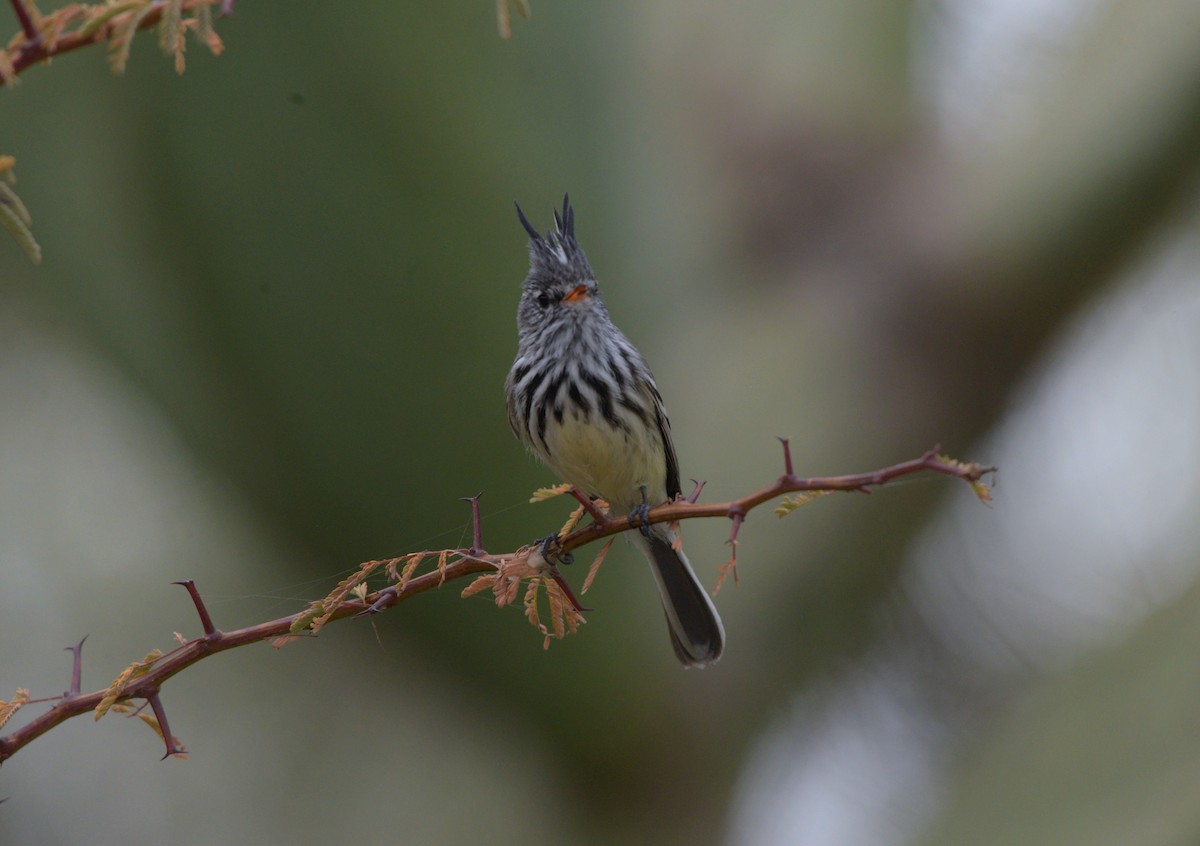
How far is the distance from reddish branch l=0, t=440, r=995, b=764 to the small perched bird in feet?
5.80

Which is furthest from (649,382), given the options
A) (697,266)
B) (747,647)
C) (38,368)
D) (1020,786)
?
(38,368)

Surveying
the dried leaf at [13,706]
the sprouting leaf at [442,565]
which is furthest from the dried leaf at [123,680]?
the sprouting leaf at [442,565]

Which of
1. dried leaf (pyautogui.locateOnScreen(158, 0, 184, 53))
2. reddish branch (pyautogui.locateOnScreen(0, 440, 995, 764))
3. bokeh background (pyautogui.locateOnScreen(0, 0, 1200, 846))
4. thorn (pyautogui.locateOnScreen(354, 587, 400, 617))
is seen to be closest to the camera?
dried leaf (pyautogui.locateOnScreen(158, 0, 184, 53))

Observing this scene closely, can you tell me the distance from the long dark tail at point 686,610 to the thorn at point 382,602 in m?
1.95

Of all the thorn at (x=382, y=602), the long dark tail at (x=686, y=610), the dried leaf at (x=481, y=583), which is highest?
the thorn at (x=382, y=602)

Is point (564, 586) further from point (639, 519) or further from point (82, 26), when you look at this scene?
point (82, 26)

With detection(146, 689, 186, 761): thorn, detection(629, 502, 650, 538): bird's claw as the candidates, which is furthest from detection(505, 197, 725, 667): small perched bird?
detection(146, 689, 186, 761): thorn

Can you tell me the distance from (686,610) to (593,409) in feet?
2.41

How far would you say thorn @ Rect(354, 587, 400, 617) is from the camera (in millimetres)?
1987

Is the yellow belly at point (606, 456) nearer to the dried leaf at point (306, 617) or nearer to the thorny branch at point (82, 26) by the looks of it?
the dried leaf at point (306, 617)

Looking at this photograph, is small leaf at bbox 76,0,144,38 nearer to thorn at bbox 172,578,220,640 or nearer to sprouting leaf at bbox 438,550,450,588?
thorn at bbox 172,578,220,640

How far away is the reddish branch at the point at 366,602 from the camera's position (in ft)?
5.52

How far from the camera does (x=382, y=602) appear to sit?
6.59 feet

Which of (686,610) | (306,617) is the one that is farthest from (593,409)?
(306,617)
